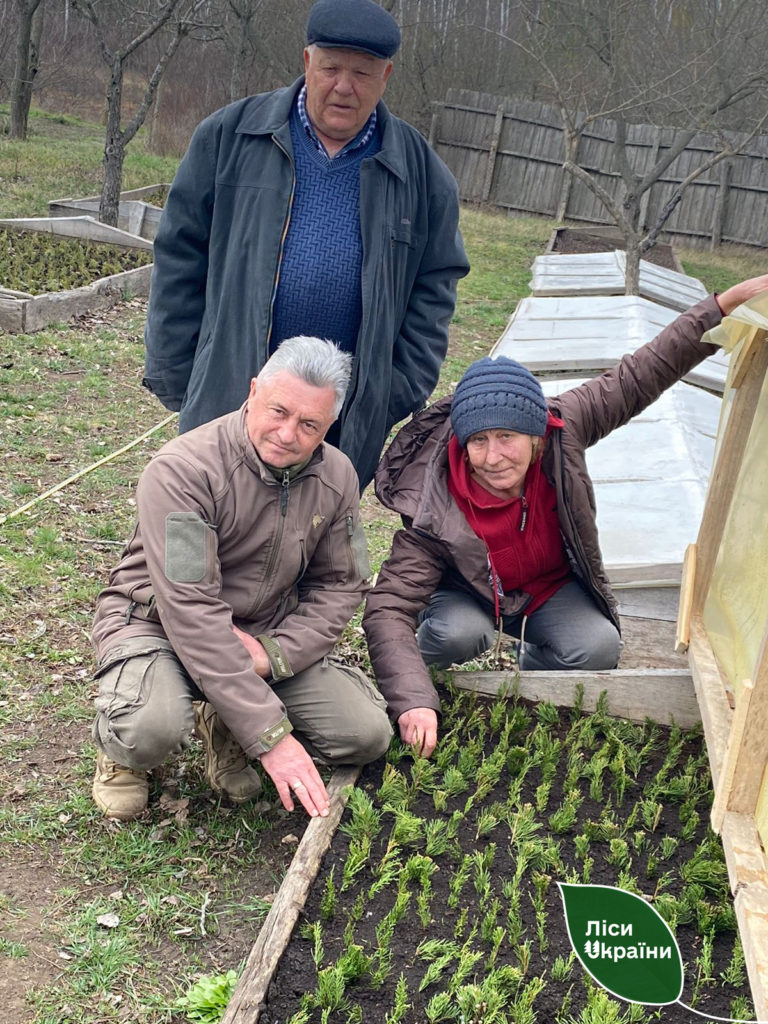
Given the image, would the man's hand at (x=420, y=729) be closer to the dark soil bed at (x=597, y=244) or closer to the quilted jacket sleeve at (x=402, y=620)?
the quilted jacket sleeve at (x=402, y=620)

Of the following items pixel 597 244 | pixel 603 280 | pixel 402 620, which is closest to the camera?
pixel 402 620

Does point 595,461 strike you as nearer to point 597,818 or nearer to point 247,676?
point 597,818

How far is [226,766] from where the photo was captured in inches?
119

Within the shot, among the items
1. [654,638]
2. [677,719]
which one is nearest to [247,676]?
[677,719]

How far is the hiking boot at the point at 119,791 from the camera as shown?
2916 mm

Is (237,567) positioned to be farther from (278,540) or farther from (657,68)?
(657,68)

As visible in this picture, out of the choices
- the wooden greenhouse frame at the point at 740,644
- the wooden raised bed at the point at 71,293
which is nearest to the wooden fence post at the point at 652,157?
the wooden raised bed at the point at 71,293

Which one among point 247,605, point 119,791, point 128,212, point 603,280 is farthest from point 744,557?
point 128,212

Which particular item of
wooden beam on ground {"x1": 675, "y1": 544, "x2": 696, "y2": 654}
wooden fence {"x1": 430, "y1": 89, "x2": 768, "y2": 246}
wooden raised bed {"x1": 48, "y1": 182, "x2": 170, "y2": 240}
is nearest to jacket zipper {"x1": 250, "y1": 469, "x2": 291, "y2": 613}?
wooden beam on ground {"x1": 675, "y1": 544, "x2": 696, "y2": 654}

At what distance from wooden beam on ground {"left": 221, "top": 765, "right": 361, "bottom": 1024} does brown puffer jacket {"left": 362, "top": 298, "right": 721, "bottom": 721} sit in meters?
0.45

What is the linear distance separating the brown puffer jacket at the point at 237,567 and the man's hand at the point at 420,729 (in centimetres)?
33

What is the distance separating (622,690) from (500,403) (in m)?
1.08

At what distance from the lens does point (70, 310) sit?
27.5ft

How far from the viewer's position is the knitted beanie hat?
3.04 m
